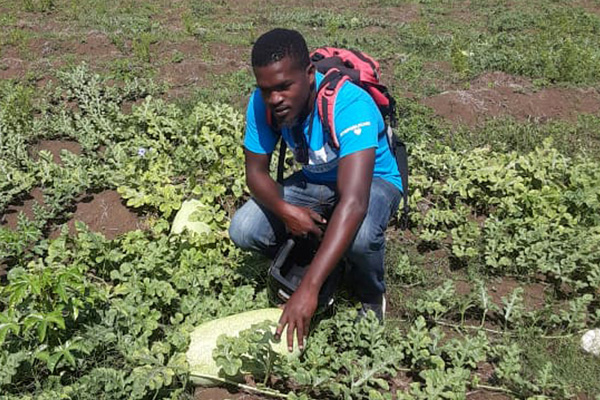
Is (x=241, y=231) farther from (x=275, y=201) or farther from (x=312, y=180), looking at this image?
(x=312, y=180)

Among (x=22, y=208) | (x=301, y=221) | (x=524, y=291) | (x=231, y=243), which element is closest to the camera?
(x=301, y=221)

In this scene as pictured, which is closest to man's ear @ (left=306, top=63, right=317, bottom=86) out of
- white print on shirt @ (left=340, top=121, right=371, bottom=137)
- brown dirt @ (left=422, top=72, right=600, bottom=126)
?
white print on shirt @ (left=340, top=121, right=371, bottom=137)

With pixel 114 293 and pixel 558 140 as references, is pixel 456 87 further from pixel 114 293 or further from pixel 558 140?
pixel 114 293

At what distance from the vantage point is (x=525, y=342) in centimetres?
365

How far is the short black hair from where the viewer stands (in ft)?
9.73

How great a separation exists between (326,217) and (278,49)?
1.32 m

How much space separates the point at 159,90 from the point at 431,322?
470cm

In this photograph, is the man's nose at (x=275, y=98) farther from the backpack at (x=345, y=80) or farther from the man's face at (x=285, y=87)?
the backpack at (x=345, y=80)

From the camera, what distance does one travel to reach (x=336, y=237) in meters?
2.97

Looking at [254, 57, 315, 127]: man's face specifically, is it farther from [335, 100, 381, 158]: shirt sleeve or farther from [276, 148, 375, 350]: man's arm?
[276, 148, 375, 350]: man's arm

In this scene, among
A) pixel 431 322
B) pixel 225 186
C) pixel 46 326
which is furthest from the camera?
pixel 225 186

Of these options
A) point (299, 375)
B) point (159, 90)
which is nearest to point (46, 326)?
point (299, 375)

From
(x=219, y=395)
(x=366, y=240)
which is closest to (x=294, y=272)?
(x=366, y=240)

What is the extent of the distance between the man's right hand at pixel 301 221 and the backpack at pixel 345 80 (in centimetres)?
42
